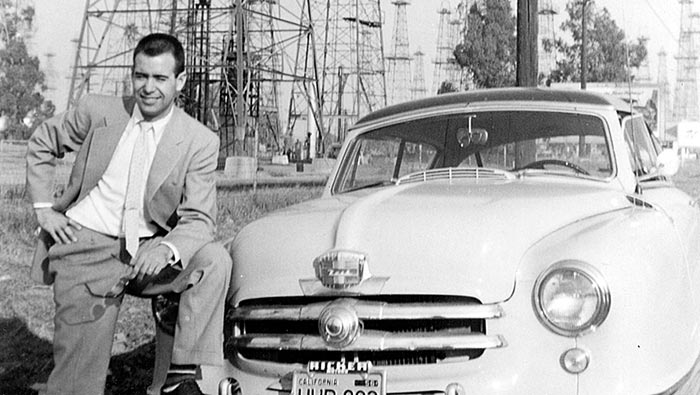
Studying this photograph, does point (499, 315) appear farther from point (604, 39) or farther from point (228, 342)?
point (604, 39)

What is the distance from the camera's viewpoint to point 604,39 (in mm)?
10984

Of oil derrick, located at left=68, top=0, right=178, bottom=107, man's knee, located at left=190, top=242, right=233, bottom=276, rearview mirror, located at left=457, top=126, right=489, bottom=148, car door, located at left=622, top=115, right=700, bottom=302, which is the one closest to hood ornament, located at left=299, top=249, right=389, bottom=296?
man's knee, located at left=190, top=242, right=233, bottom=276

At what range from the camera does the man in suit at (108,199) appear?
13.2ft

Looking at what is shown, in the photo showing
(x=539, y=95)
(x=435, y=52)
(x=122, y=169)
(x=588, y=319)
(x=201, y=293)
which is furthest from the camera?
(x=435, y=52)

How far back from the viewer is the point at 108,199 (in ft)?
13.4

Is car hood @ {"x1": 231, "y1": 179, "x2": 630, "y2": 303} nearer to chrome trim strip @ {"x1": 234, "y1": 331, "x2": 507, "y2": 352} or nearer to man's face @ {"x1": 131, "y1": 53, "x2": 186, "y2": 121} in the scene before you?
chrome trim strip @ {"x1": 234, "y1": 331, "x2": 507, "y2": 352}

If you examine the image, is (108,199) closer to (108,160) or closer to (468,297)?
(108,160)

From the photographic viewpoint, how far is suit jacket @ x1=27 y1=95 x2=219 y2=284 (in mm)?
4047

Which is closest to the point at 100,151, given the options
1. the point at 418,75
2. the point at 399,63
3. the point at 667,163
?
→ the point at 667,163

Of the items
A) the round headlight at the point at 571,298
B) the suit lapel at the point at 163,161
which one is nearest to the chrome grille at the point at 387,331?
the round headlight at the point at 571,298

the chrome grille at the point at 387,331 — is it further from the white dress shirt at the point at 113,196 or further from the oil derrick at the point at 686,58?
the oil derrick at the point at 686,58

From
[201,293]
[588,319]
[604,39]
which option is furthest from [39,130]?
[604,39]

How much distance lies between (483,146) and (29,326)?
11.8ft

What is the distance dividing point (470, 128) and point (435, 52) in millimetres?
6750
